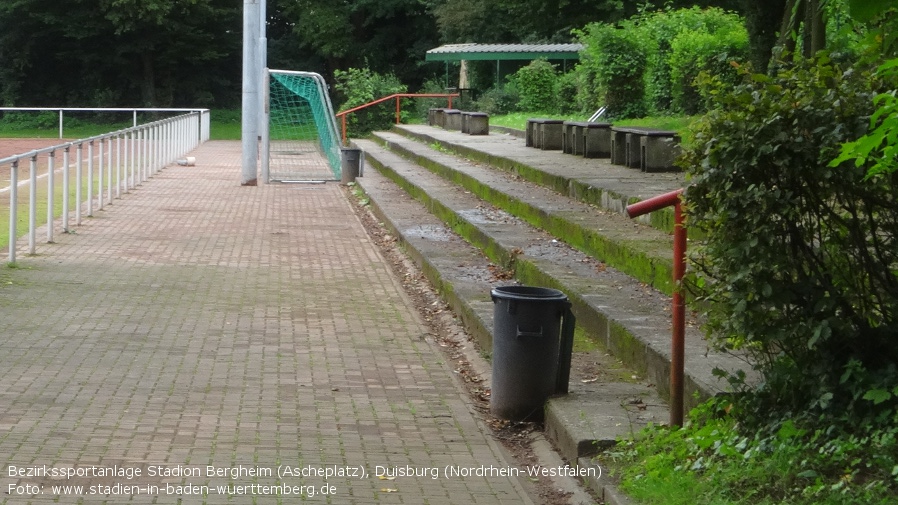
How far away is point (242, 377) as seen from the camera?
773cm

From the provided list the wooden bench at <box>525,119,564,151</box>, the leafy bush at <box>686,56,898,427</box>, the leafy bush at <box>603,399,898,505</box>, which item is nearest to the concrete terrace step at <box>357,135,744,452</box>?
the leafy bush at <box>603,399,898,505</box>

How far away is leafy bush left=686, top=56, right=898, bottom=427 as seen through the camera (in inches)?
194

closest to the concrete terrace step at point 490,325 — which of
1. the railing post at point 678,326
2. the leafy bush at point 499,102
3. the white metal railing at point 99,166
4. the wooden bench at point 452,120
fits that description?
the railing post at point 678,326

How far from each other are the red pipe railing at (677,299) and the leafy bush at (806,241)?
373mm

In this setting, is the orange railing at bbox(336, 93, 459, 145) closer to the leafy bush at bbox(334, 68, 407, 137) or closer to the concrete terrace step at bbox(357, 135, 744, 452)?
the leafy bush at bbox(334, 68, 407, 137)

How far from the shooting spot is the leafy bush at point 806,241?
493 centimetres

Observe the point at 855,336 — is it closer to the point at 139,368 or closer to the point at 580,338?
the point at 580,338

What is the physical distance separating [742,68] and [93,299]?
22.9 feet

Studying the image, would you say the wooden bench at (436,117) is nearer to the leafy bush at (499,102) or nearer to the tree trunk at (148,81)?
the leafy bush at (499,102)

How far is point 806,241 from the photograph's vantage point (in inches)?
202

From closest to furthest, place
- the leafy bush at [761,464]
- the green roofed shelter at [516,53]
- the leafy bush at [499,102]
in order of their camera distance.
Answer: the leafy bush at [761,464] → the leafy bush at [499,102] → the green roofed shelter at [516,53]

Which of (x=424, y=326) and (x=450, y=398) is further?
(x=424, y=326)

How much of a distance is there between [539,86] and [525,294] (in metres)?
27.9

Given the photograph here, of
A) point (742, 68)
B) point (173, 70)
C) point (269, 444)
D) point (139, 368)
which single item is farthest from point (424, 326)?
point (173, 70)
